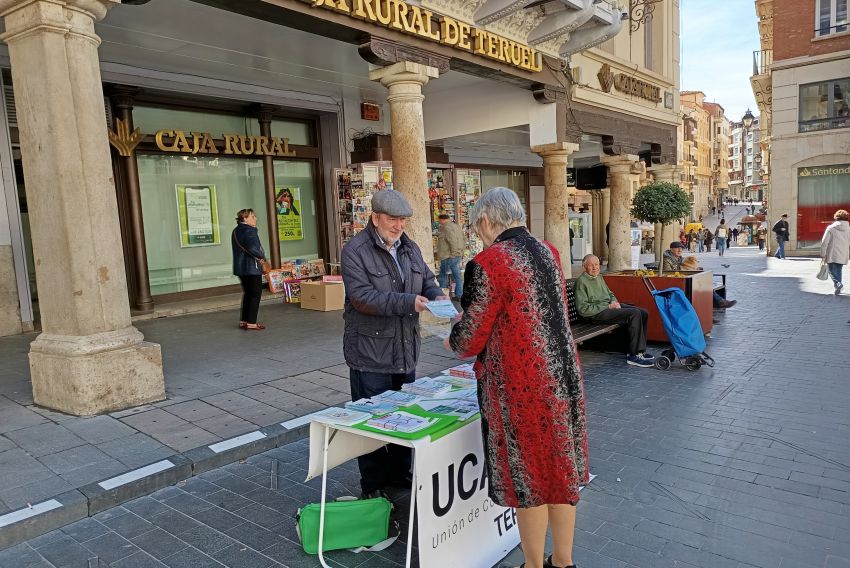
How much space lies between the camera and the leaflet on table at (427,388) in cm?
302

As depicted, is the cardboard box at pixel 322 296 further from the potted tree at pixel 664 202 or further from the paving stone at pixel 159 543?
the paving stone at pixel 159 543

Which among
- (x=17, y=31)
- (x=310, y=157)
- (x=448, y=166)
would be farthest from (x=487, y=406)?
(x=448, y=166)

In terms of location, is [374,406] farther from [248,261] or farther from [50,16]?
[248,261]

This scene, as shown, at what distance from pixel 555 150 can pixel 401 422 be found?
897cm

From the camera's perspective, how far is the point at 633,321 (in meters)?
6.61

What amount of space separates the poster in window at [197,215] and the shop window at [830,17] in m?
22.4

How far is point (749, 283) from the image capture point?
43.9ft

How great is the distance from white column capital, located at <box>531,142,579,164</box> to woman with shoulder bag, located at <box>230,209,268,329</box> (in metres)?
5.45

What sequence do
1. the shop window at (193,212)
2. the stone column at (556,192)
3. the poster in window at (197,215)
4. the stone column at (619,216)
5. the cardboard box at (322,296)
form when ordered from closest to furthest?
the cardboard box at (322,296), the shop window at (193,212), the poster in window at (197,215), the stone column at (556,192), the stone column at (619,216)

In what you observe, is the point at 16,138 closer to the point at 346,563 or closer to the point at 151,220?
the point at 151,220

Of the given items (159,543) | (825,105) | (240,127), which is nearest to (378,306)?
(159,543)

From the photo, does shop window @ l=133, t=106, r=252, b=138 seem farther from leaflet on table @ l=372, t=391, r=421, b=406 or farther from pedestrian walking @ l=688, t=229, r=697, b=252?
pedestrian walking @ l=688, t=229, r=697, b=252

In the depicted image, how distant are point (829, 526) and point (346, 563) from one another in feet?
8.09

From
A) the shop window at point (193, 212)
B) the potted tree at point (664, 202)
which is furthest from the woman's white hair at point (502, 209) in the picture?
the shop window at point (193, 212)
